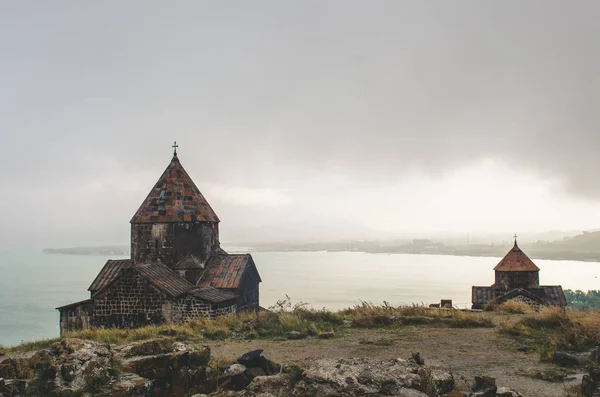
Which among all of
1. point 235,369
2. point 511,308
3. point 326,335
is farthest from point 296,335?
point 511,308

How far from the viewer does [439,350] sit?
28.1ft

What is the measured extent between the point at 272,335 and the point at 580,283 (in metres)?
109

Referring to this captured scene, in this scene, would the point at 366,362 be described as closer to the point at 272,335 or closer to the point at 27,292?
the point at 272,335

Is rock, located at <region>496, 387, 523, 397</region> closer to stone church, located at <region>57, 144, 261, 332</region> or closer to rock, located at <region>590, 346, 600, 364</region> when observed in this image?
rock, located at <region>590, 346, 600, 364</region>

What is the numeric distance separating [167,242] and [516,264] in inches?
933

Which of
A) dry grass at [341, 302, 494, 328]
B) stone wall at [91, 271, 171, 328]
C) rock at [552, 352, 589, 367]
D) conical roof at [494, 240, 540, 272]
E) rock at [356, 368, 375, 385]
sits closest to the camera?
rock at [356, 368, 375, 385]

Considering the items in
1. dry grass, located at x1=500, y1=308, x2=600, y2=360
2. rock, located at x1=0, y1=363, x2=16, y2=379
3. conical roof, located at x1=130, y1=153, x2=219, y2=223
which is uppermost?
conical roof, located at x1=130, y1=153, x2=219, y2=223

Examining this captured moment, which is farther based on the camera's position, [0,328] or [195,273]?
[0,328]

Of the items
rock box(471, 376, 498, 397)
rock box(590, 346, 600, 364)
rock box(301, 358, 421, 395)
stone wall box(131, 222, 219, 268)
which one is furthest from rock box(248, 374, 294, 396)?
stone wall box(131, 222, 219, 268)

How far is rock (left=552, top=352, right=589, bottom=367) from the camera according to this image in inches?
280

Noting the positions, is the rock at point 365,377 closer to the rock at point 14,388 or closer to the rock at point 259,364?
the rock at point 259,364

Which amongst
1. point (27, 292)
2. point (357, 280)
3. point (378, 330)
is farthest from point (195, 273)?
point (357, 280)

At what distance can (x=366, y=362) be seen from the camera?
623cm

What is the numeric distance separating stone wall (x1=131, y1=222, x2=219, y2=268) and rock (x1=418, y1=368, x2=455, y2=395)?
1457cm
